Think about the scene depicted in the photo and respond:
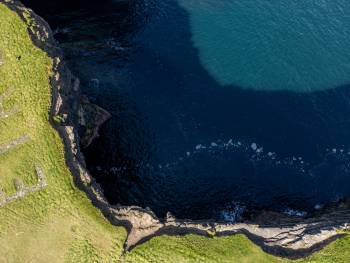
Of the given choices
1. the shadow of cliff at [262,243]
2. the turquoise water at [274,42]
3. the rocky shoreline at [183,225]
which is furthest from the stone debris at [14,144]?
the turquoise water at [274,42]

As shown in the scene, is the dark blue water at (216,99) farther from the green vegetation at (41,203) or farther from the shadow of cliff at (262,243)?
the green vegetation at (41,203)

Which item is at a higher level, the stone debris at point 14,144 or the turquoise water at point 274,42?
the turquoise water at point 274,42

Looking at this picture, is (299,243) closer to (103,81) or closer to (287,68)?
(287,68)

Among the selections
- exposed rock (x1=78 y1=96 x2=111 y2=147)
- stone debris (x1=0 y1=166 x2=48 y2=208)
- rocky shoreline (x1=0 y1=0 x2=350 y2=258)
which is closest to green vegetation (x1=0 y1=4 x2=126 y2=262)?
stone debris (x1=0 y1=166 x2=48 y2=208)

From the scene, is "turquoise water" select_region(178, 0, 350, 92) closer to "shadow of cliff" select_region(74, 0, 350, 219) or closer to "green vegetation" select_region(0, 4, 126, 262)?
"shadow of cliff" select_region(74, 0, 350, 219)

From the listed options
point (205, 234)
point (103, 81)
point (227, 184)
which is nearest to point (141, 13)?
point (103, 81)
